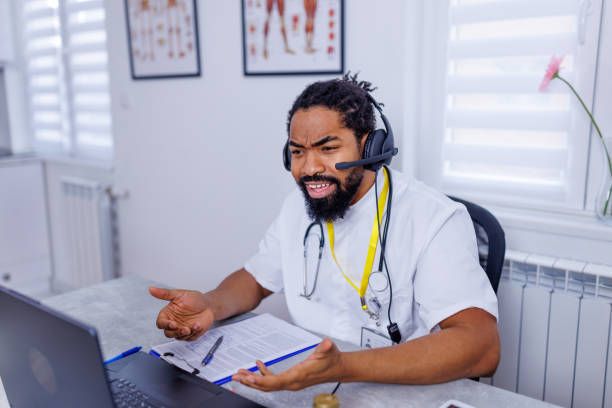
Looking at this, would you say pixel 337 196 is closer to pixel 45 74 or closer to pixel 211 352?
pixel 211 352

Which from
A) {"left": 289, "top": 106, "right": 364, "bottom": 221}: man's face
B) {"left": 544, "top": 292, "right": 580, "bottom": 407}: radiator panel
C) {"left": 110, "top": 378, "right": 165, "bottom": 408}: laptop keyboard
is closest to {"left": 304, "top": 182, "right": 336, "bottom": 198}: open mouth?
{"left": 289, "top": 106, "right": 364, "bottom": 221}: man's face

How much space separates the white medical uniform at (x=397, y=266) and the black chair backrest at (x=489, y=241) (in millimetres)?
56

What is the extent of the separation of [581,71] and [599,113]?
5.1 inches

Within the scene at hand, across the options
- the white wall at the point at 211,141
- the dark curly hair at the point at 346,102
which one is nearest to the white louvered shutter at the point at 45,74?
the white wall at the point at 211,141

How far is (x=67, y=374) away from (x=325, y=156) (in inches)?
31.0

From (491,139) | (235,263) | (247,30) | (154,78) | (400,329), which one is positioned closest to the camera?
(400,329)

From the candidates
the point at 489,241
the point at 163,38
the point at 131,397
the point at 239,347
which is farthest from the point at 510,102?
the point at 163,38

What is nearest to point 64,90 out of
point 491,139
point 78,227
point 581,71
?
point 78,227

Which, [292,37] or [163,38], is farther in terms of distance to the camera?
[163,38]

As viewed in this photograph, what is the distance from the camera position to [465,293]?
3.68 ft

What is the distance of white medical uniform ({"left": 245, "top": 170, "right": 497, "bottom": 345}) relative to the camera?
1150mm

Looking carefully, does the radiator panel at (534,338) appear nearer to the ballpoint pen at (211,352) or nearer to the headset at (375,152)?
the headset at (375,152)

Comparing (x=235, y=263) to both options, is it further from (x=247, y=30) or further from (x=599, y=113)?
(x=599, y=113)

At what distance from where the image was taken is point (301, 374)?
827mm
